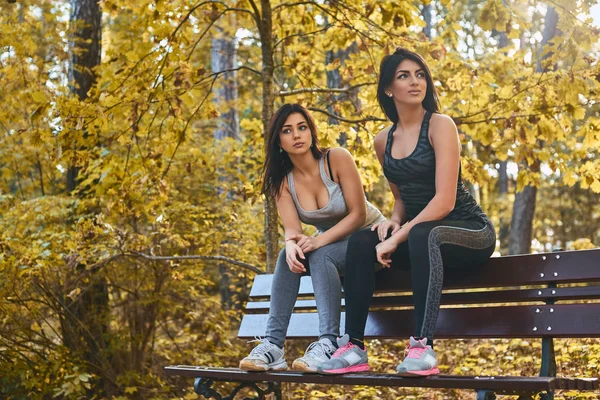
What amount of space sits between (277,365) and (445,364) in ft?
12.1

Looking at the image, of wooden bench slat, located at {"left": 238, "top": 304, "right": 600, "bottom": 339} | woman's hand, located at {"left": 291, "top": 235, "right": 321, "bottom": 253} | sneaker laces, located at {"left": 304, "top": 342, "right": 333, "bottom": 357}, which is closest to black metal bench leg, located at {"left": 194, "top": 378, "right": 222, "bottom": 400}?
wooden bench slat, located at {"left": 238, "top": 304, "right": 600, "bottom": 339}

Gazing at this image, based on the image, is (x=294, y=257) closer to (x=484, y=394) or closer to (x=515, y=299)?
(x=515, y=299)

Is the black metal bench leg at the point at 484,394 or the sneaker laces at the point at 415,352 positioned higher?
the sneaker laces at the point at 415,352

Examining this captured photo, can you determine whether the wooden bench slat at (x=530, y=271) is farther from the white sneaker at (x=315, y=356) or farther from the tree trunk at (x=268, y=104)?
the tree trunk at (x=268, y=104)

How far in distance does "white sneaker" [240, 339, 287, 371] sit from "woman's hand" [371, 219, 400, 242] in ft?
2.42

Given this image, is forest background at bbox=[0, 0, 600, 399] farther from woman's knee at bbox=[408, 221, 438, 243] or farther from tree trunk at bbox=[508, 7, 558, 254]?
tree trunk at bbox=[508, 7, 558, 254]

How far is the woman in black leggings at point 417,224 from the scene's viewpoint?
3.14 metres

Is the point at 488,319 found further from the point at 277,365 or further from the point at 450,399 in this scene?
the point at 450,399

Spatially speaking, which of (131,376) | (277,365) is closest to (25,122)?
(131,376)

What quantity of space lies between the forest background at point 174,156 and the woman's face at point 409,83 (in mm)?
919

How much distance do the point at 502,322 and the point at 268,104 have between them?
2.74 metres

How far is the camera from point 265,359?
138 inches

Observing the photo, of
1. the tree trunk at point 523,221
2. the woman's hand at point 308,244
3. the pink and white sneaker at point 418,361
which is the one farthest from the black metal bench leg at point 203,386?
the tree trunk at point 523,221

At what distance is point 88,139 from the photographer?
5.15 m
